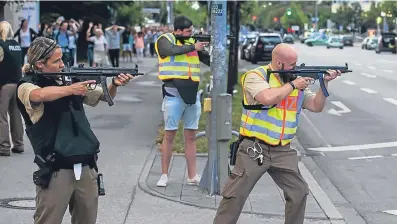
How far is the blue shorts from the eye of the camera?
27.3ft

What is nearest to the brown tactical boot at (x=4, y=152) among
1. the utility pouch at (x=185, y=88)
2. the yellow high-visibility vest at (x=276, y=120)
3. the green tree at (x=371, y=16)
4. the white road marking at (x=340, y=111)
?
the utility pouch at (x=185, y=88)

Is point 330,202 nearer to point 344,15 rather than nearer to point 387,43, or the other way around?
point 387,43

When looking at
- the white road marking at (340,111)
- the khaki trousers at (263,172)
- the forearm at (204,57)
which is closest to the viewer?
the khaki trousers at (263,172)

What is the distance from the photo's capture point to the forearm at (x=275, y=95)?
18.2 feet

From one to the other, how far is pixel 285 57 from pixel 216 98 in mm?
2610

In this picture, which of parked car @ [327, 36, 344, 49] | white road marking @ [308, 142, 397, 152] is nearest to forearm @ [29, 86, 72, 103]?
white road marking @ [308, 142, 397, 152]

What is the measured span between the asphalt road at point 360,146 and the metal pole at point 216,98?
151cm

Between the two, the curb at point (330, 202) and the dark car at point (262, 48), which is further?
the dark car at point (262, 48)

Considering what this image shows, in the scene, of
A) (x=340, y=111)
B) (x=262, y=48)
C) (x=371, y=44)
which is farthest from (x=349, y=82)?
(x=371, y=44)

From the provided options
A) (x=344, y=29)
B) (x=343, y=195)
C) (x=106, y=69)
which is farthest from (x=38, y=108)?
(x=344, y=29)

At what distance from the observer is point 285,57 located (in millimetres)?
5777

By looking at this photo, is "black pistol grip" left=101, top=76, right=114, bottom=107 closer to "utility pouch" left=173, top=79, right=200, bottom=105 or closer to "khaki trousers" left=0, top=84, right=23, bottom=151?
"utility pouch" left=173, top=79, right=200, bottom=105

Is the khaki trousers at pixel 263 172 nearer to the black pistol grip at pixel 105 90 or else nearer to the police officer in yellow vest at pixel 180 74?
the black pistol grip at pixel 105 90

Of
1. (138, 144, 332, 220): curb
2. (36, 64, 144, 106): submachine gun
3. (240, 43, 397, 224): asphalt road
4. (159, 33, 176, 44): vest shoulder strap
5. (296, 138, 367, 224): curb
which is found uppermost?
(159, 33, 176, 44): vest shoulder strap
